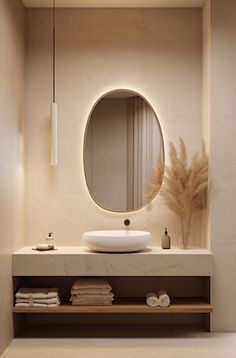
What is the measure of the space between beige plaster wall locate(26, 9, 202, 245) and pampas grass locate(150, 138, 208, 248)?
172 millimetres

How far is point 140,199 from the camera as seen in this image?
4.50 meters

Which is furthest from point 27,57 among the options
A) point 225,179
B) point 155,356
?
point 155,356

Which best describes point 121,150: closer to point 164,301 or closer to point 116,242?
point 116,242

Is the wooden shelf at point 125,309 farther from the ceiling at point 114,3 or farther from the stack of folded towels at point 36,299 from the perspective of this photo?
the ceiling at point 114,3

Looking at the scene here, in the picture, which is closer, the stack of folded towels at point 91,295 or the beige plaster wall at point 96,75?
the stack of folded towels at point 91,295

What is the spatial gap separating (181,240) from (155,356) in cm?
113

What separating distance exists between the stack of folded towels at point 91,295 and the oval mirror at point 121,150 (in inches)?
28.9

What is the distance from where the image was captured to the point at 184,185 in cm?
428

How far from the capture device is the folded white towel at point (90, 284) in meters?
4.05

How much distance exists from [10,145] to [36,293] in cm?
113

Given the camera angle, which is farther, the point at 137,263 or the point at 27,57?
the point at 27,57

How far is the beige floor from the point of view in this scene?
363 centimetres

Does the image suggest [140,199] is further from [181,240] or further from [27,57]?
[27,57]

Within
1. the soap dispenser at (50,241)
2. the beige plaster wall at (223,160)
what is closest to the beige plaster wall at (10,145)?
the soap dispenser at (50,241)
